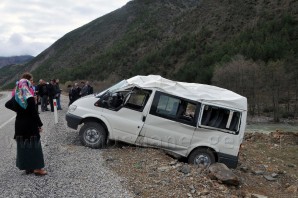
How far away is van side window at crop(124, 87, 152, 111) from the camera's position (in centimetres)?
1106

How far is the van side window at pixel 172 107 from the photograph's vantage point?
35.7 feet

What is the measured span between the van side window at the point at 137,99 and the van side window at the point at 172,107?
337mm

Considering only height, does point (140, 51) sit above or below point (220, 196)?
above

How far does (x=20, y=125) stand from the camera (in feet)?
25.4

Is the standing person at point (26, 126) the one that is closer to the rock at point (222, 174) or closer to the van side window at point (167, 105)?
the van side window at point (167, 105)

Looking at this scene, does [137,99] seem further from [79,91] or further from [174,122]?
[79,91]

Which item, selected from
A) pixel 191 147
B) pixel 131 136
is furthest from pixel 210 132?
pixel 131 136

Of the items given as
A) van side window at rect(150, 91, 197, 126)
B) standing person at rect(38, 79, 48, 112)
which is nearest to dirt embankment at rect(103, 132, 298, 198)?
van side window at rect(150, 91, 197, 126)

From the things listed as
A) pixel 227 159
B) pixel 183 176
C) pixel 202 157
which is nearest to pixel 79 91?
pixel 202 157

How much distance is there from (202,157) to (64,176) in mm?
4215

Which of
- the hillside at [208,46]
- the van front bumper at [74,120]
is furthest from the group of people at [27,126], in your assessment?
the hillside at [208,46]

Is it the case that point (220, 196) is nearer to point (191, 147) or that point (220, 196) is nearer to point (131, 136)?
point (191, 147)

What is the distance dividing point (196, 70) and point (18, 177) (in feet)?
172

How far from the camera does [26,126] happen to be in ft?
25.5
